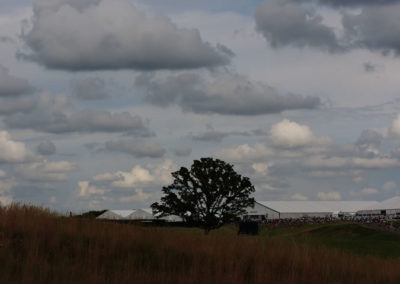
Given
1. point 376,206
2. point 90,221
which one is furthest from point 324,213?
point 90,221

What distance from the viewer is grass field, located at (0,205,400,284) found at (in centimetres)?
1517

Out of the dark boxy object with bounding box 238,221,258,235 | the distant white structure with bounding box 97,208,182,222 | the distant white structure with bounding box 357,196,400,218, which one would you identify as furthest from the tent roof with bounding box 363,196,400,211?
the dark boxy object with bounding box 238,221,258,235

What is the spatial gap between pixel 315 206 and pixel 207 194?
244ft

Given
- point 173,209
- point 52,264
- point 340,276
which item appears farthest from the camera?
point 173,209

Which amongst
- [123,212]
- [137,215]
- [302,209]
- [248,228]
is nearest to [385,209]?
[302,209]

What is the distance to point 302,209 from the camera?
119375mm

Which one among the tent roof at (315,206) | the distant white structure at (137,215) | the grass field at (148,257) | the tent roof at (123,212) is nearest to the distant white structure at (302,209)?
the tent roof at (315,206)

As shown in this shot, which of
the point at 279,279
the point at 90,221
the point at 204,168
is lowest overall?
the point at 279,279

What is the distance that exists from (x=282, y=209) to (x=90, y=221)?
98935 mm

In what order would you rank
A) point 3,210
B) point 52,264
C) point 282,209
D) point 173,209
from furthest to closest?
point 282,209 → point 173,209 → point 3,210 → point 52,264

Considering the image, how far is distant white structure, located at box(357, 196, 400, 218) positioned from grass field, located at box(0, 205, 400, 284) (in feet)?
338

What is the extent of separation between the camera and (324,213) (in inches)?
4919

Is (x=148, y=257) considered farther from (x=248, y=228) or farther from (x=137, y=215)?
(x=137, y=215)

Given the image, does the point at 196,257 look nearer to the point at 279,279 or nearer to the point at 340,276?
the point at 279,279
